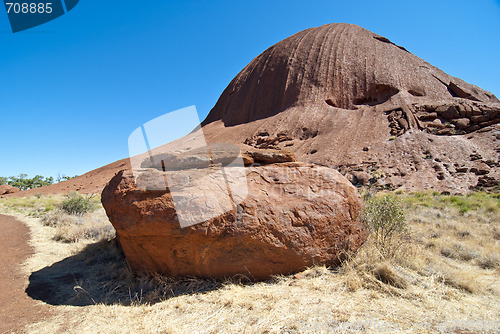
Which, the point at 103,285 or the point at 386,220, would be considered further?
the point at 386,220

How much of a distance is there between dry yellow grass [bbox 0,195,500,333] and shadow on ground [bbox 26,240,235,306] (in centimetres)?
2

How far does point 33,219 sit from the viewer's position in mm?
11656

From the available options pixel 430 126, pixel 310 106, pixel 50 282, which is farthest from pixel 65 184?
pixel 430 126

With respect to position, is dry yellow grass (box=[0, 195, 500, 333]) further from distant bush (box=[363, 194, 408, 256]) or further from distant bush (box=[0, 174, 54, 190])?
distant bush (box=[0, 174, 54, 190])

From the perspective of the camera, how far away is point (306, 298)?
12.0ft

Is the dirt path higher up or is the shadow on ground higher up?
the dirt path

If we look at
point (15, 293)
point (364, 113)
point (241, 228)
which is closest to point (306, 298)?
point (241, 228)

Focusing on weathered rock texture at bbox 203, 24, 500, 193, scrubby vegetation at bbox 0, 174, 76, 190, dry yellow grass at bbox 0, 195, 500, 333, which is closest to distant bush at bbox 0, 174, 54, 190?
scrubby vegetation at bbox 0, 174, 76, 190

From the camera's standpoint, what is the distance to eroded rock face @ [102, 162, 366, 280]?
3.83 m

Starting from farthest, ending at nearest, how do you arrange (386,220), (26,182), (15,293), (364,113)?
(26,182)
(364,113)
(386,220)
(15,293)

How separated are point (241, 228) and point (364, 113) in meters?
22.7

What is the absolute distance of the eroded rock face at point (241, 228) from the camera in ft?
12.6

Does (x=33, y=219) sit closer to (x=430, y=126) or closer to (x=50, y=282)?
(x=50, y=282)

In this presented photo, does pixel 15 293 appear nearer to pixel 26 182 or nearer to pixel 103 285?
pixel 103 285
